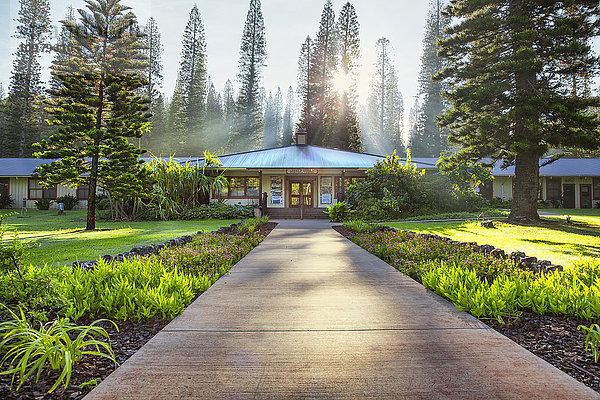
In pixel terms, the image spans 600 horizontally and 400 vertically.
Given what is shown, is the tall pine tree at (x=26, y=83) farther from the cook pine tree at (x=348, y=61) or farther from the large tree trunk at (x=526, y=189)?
the large tree trunk at (x=526, y=189)

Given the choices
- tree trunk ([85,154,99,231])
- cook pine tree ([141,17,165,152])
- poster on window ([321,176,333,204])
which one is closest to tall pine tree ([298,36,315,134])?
poster on window ([321,176,333,204])

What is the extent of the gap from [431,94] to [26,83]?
4567 cm

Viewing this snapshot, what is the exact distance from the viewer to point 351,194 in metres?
15.8

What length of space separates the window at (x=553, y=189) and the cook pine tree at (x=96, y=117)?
26943 millimetres

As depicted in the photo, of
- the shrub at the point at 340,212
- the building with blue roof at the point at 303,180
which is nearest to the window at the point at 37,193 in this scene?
the building with blue roof at the point at 303,180

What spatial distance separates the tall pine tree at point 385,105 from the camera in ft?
150

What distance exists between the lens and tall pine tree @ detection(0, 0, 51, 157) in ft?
107

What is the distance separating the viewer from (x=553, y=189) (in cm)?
2395

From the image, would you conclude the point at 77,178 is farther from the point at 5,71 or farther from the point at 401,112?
the point at 401,112

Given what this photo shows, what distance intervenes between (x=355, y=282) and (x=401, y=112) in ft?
185

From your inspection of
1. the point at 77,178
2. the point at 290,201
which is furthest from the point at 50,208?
the point at 290,201

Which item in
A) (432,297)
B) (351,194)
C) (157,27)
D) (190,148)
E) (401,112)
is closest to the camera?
(432,297)

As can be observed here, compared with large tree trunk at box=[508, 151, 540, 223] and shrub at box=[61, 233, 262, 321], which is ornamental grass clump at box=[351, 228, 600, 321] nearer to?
shrub at box=[61, 233, 262, 321]

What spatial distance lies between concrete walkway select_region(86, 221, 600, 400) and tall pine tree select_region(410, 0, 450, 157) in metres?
41.3
